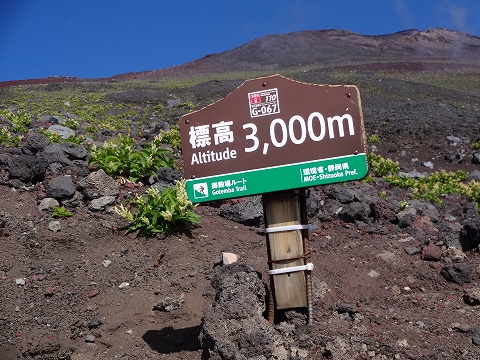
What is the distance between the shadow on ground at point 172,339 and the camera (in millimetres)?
4754

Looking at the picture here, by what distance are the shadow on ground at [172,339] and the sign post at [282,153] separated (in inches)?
33.4

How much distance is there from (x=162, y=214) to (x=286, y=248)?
7.58 ft

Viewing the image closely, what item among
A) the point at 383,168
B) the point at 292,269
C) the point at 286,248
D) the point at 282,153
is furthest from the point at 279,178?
the point at 383,168

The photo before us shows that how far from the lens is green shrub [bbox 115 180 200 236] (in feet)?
21.4

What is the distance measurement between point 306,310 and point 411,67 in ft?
129

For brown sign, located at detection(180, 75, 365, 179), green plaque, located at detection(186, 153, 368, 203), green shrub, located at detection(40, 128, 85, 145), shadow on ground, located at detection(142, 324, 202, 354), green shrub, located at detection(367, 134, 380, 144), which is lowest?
shadow on ground, located at detection(142, 324, 202, 354)

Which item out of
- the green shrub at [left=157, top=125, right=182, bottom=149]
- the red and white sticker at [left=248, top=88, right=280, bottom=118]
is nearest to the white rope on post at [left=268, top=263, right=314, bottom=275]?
the red and white sticker at [left=248, top=88, right=280, bottom=118]

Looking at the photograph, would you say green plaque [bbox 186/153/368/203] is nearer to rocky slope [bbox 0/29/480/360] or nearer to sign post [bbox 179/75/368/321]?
sign post [bbox 179/75/368/321]

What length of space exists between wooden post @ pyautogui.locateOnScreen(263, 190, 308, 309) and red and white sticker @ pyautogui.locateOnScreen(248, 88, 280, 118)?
0.58 m

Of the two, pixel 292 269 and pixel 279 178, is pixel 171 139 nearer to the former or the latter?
pixel 279 178

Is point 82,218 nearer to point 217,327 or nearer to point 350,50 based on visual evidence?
point 217,327

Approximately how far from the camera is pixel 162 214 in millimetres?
6445

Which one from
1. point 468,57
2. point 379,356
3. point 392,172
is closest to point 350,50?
point 468,57

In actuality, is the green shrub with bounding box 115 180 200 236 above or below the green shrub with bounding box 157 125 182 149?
below
